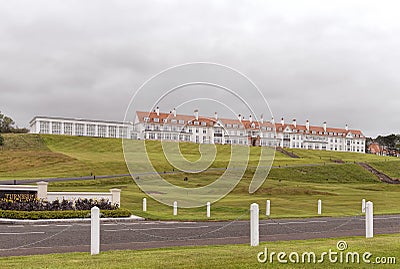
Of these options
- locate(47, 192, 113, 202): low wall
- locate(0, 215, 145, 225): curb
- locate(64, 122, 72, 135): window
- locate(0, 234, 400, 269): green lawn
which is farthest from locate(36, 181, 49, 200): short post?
locate(64, 122, 72, 135): window

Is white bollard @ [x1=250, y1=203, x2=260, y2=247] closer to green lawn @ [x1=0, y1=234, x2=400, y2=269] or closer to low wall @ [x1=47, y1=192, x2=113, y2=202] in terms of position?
green lawn @ [x1=0, y1=234, x2=400, y2=269]

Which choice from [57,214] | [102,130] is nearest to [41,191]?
[57,214]

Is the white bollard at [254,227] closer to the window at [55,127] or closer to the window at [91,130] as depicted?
the window at [91,130]

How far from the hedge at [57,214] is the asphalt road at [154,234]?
137cm

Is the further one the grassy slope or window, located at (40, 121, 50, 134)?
window, located at (40, 121, 50, 134)

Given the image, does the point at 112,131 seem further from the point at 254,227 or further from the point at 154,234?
the point at 254,227

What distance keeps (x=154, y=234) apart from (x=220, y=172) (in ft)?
133

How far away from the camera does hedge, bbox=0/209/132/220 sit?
25.7 metres

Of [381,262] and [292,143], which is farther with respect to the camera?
[292,143]

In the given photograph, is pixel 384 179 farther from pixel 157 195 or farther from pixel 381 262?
pixel 381 262

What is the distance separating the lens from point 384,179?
8769cm

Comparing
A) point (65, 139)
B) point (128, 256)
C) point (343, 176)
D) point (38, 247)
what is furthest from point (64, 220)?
point (65, 139)

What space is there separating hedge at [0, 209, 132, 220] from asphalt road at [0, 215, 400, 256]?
1372mm

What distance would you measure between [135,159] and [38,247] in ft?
21.6
